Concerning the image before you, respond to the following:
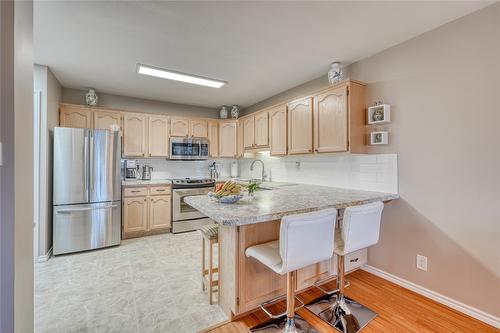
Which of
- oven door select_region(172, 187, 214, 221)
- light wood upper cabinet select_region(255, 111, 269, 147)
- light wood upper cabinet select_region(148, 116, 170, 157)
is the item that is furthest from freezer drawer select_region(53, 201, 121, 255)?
light wood upper cabinet select_region(255, 111, 269, 147)

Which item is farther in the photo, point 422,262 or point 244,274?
point 422,262

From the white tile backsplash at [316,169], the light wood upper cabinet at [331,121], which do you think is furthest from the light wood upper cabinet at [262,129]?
the light wood upper cabinet at [331,121]

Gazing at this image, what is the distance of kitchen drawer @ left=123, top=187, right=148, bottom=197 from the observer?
382cm

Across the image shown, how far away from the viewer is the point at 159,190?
13.4 ft

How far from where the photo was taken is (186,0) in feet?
5.80

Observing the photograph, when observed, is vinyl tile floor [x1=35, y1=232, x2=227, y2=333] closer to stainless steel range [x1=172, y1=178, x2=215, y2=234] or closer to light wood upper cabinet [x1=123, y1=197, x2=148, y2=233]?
light wood upper cabinet [x1=123, y1=197, x2=148, y2=233]

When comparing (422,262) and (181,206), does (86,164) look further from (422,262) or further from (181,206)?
(422,262)

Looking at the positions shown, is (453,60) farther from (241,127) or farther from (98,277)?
(98,277)

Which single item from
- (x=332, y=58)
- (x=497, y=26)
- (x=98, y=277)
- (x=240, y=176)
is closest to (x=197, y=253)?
(x=98, y=277)

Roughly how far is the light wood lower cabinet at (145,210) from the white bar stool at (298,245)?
2871 mm

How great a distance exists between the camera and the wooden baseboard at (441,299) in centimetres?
182

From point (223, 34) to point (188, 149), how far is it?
9.00ft

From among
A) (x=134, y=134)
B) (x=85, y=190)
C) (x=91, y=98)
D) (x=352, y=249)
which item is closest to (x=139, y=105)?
(x=134, y=134)

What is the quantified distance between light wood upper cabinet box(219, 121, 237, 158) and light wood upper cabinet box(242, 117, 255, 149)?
40cm
